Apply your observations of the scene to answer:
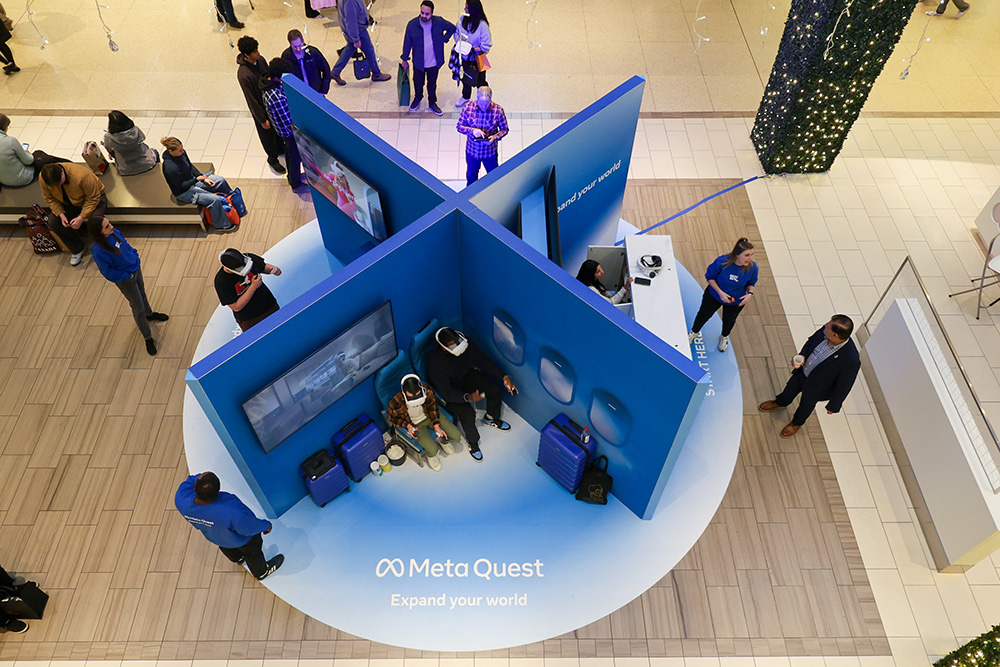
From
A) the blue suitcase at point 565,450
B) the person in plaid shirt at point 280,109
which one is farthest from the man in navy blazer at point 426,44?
the blue suitcase at point 565,450

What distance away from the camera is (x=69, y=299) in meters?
6.83

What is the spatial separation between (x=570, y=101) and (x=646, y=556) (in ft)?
20.0

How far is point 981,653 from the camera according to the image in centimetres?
441

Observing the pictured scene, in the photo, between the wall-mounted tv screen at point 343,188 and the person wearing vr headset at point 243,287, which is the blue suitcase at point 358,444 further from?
the wall-mounted tv screen at point 343,188

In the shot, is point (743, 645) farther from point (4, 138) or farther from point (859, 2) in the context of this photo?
point (4, 138)

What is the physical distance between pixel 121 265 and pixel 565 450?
4.04 m

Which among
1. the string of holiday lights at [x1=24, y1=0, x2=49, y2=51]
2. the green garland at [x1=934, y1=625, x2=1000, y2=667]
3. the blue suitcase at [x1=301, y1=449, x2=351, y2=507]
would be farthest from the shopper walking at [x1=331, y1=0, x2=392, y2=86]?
the green garland at [x1=934, y1=625, x2=1000, y2=667]

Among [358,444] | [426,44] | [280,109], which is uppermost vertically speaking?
[280,109]

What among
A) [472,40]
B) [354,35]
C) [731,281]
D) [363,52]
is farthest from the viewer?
[363,52]

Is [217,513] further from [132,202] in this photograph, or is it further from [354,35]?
[354,35]

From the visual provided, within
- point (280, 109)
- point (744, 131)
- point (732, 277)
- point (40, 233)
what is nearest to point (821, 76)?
point (744, 131)

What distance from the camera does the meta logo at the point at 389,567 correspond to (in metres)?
5.20

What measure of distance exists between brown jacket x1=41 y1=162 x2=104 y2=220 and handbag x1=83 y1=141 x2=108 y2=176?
844mm

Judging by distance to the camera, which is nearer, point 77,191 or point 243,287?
point 243,287
